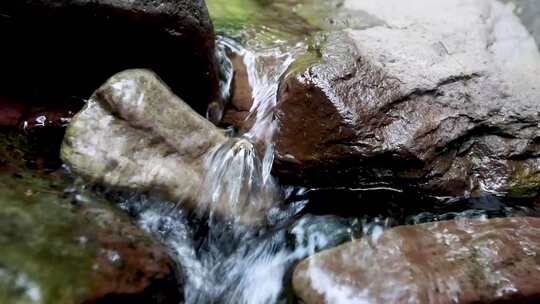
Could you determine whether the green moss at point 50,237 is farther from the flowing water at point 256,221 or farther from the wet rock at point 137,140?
the flowing water at point 256,221

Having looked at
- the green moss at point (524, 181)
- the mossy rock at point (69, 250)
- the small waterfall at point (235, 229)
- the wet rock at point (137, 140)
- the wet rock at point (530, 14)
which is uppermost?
the wet rock at point (530, 14)

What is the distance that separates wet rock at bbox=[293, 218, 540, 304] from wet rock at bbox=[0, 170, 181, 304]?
0.82 meters

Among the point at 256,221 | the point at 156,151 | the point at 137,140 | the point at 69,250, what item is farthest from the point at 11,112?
the point at 256,221

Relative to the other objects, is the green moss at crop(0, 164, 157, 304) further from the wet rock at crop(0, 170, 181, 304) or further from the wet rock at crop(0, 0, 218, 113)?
the wet rock at crop(0, 0, 218, 113)

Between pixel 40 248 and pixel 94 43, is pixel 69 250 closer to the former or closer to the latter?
pixel 40 248

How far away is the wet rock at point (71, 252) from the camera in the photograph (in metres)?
1.97

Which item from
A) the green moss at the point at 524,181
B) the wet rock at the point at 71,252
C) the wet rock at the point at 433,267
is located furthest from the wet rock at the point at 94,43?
the green moss at the point at 524,181

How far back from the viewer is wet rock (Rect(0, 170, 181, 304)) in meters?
1.97

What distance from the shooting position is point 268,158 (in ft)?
10.9

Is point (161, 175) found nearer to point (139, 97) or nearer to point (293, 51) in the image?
point (139, 97)

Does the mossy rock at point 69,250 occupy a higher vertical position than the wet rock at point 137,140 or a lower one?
lower

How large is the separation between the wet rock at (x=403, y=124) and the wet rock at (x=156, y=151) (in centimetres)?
38

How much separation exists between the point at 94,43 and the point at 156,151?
2.89 feet

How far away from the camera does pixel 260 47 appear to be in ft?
14.9
